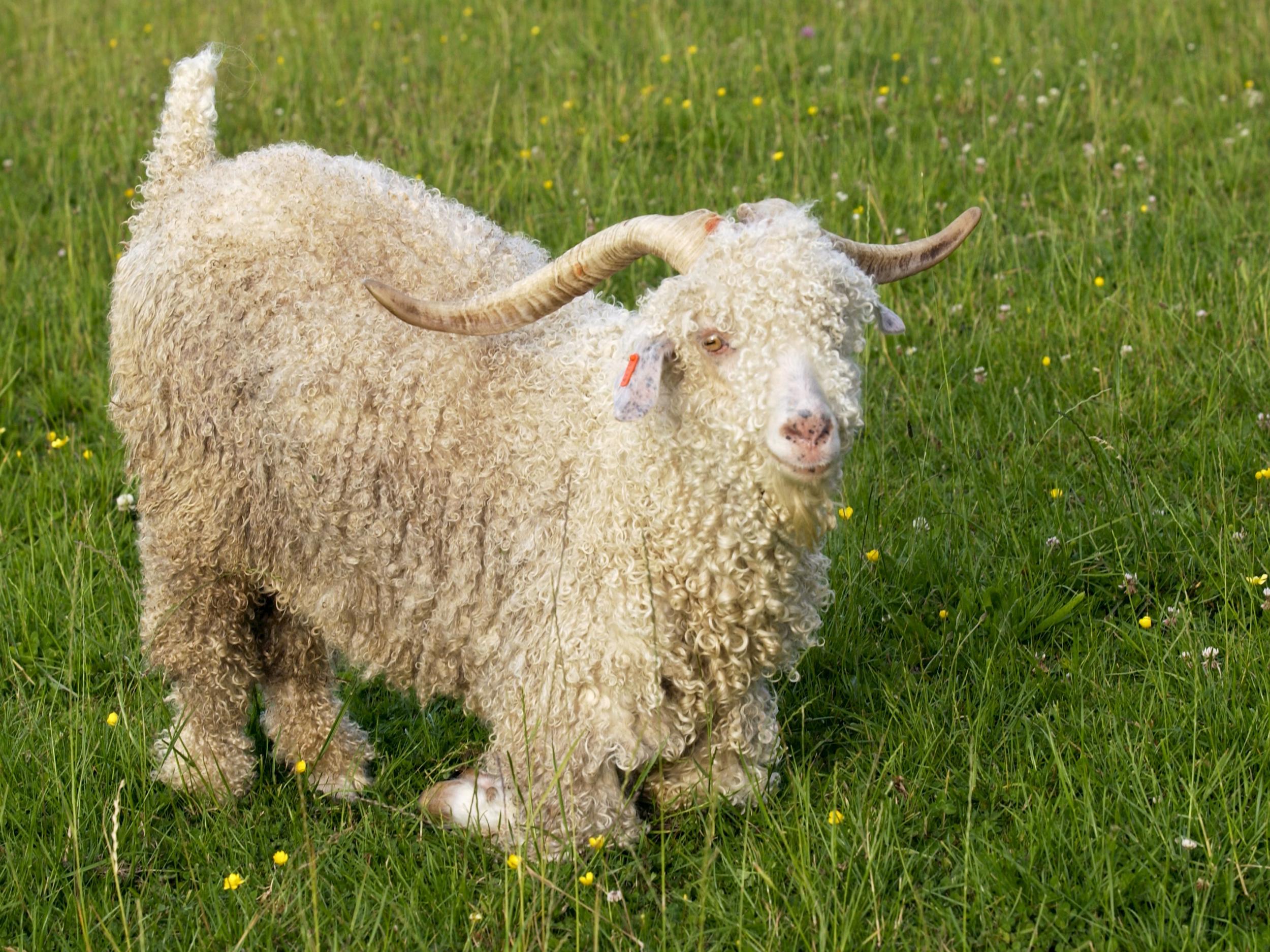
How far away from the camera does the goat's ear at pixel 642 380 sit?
8.94ft

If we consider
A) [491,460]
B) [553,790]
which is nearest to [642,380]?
[491,460]

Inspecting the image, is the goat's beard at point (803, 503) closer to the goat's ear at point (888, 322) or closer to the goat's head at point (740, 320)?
the goat's head at point (740, 320)

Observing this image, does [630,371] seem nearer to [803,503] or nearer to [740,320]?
[740,320]

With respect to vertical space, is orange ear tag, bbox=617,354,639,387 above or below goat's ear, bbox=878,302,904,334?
above

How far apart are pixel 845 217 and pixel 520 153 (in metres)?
1.51

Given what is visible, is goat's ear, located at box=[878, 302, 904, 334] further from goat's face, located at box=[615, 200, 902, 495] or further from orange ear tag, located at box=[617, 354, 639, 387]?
orange ear tag, located at box=[617, 354, 639, 387]

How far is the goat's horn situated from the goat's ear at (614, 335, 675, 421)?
0.54 meters

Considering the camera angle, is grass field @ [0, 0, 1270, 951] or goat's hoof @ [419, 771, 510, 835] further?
goat's hoof @ [419, 771, 510, 835]

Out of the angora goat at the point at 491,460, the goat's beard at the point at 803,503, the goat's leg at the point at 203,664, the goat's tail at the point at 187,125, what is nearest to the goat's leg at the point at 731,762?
the angora goat at the point at 491,460

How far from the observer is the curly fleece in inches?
114

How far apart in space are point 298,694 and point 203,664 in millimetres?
319

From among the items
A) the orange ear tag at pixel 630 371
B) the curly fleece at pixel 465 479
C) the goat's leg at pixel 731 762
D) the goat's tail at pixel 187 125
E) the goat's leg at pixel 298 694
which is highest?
the goat's tail at pixel 187 125

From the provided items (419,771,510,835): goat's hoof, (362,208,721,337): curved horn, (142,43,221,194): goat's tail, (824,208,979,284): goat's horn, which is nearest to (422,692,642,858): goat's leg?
(419,771,510,835): goat's hoof

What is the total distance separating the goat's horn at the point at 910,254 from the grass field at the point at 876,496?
1.01 metres
